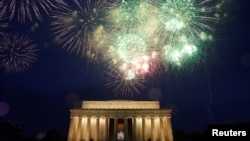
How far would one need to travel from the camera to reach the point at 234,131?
90.2 ft

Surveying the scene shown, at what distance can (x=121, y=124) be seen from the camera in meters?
65.1

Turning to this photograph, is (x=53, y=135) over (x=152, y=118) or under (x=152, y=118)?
under

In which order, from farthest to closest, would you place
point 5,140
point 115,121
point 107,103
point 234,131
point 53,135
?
1. point 5,140
2. point 53,135
3. point 107,103
4. point 115,121
5. point 234,131

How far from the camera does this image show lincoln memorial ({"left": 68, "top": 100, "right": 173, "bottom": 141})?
209 feet

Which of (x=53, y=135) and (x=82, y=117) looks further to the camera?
(x=53, y=135)

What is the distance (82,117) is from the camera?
6512 centimetres

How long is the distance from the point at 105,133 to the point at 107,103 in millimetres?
8605

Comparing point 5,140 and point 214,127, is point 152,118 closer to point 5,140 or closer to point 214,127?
point 214,127

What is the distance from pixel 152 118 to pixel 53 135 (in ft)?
109

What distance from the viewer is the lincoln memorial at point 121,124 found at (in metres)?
63.6

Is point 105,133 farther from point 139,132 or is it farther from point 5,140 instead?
point 5,140

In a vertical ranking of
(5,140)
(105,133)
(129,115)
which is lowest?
(5,140)

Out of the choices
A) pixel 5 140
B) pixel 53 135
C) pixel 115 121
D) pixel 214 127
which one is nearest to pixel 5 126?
pixel 5 140

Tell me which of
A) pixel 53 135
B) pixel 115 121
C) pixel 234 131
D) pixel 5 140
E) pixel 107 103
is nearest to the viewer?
pixel 234 131
